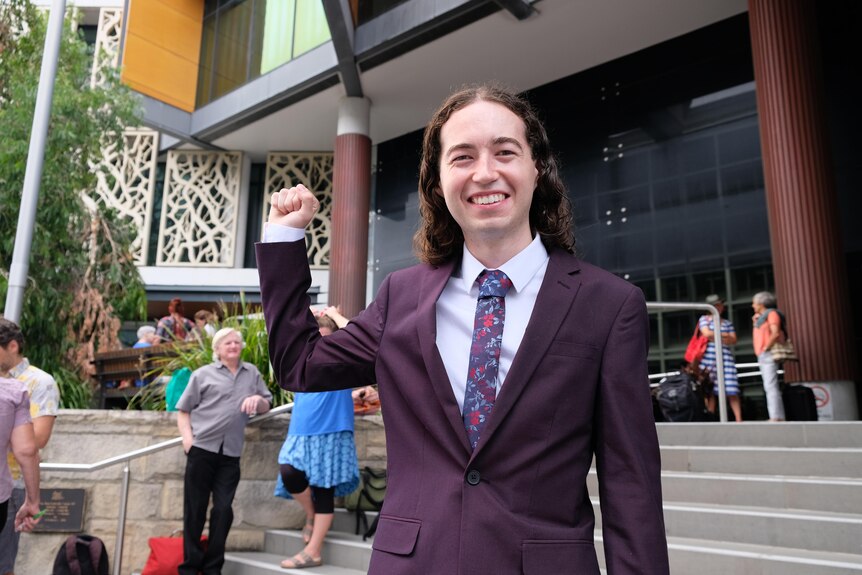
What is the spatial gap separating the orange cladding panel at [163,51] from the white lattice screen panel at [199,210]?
1.53 metres

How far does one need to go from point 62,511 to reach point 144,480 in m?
0.70

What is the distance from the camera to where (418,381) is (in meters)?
1.38

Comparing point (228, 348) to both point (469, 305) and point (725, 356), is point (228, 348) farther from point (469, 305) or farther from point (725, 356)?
point (725, 356)

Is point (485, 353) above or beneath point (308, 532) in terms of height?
above

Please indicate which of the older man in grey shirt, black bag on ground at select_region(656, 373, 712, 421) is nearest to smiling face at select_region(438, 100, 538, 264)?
the older man in grey shirt

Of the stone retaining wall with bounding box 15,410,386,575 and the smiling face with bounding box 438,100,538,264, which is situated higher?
the smiling face with bounding box 438,100,538,264

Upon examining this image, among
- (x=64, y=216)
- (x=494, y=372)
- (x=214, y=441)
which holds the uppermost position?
(x=64, y=216)

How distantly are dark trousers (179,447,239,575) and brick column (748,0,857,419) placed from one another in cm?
608

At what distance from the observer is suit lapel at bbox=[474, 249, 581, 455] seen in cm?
128

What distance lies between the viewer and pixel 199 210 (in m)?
18.1

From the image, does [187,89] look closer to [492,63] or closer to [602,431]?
[492,63]

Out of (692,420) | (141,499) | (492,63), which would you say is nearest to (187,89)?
(492,63)

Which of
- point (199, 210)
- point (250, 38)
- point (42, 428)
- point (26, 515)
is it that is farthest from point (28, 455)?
point (199, 210)

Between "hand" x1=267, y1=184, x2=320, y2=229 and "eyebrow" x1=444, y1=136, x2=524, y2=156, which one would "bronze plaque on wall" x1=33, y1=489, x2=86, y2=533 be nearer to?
"hand" x1=267, y1=184, x2=320, y2=229
